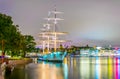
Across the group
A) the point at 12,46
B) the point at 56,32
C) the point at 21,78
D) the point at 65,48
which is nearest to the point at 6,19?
the point at 12,46

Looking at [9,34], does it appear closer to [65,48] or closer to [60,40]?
[60,40]

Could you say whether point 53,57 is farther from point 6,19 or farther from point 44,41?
point 6,19

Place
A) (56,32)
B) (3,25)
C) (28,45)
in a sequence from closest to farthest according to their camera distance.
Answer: (3,25) → (28,45) → (56,32)

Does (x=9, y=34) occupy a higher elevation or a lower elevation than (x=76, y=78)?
higher

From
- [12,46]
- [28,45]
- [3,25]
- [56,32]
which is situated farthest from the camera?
[56,32]

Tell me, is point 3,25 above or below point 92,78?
above

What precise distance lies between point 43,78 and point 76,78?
15.4 feet

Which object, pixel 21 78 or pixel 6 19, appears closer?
pixel 21 78

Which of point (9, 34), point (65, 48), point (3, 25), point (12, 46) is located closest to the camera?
point (3, 25)

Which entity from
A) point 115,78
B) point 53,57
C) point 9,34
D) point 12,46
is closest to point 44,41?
point 53,57

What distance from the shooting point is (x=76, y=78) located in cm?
4628

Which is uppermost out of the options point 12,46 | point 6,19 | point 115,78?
point 6,19

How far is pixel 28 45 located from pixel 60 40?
25.8 metres

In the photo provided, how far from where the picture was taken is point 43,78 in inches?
1740
